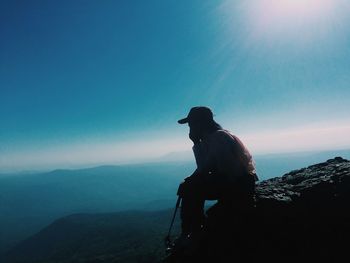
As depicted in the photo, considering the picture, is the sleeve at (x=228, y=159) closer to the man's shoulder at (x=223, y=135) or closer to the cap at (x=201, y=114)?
the man's shoulder at (x=223, y=135)

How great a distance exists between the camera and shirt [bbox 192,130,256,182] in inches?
378

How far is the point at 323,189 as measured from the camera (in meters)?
11.0

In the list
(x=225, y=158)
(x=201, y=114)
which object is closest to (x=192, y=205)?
(x=225, y=158)

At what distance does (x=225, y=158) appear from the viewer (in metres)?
9.61

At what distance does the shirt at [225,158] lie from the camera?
959 cm

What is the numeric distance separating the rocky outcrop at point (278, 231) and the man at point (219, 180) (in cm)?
47

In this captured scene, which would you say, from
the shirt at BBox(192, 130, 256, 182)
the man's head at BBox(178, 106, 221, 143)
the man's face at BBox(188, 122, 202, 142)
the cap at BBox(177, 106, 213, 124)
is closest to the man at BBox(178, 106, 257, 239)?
the shirt at BBox(192, 130, 256, 182)

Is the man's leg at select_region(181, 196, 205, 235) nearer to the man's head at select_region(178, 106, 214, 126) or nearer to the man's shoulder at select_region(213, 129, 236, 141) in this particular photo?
the man's shoulder at select_region(213, 129, 236, 141)

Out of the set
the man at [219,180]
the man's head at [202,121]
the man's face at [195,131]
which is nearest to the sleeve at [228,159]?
the man at [219,180]

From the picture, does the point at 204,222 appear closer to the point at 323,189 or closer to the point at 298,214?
the point at 298,214

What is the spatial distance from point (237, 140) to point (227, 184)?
1449 millimetres

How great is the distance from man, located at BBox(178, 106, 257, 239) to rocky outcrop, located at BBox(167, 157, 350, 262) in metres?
0.47

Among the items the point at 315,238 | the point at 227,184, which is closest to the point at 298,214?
the point at 315,238

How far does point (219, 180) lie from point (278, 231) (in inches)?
105
